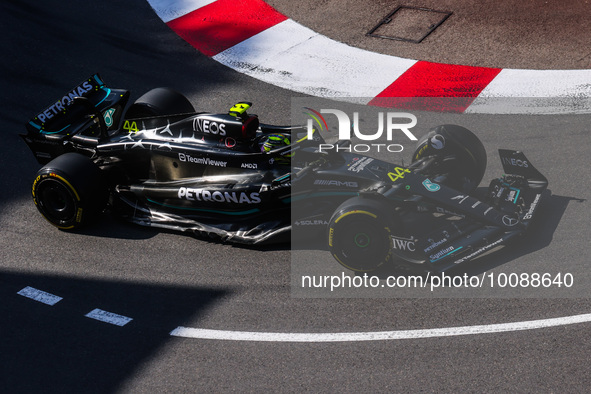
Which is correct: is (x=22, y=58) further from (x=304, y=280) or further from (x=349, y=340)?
(x=349, y=340)

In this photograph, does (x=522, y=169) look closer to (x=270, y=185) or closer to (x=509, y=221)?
(x=509, y=221)

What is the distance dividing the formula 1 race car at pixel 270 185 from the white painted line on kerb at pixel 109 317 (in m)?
1.29

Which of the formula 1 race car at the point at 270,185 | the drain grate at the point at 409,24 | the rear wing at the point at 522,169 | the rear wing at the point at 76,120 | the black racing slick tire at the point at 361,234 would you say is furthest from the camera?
the drain grate at the point at 409,24

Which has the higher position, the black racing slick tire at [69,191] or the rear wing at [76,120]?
the rear wing at [76,120]

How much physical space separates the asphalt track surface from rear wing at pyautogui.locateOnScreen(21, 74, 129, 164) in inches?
27.9

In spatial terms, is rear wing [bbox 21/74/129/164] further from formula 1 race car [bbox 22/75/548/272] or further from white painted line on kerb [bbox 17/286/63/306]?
white painted line on kerb [bbox 17/286/63/306]

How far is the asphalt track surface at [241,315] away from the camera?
5734 mm

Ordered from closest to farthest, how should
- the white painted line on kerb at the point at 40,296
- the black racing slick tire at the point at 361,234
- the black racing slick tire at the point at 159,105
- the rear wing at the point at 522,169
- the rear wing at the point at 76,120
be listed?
1. the black racing slick tire at the point at 361,234
2. the white painted line on kerb at the point at 40,296
3. the rear wing at the point at 522,169
4. the rear wing at the point at 76,120
5. the black racing slick tire at the point at 159,105

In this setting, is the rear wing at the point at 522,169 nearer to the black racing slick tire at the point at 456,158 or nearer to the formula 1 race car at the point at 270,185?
the formula 1 race car at the point at 270,185

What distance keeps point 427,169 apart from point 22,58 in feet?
22.4

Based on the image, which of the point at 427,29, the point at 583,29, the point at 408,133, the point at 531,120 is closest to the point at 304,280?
the point at 408,133

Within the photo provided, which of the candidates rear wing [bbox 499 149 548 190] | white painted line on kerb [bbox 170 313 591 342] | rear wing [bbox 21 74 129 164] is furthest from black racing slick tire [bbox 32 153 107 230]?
rear wing [bbox 499 149 548 190]

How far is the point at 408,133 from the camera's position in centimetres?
925

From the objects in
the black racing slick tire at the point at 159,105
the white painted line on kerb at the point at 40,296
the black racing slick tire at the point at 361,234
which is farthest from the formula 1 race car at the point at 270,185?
the white painted line on kerb at the point at 40,296
